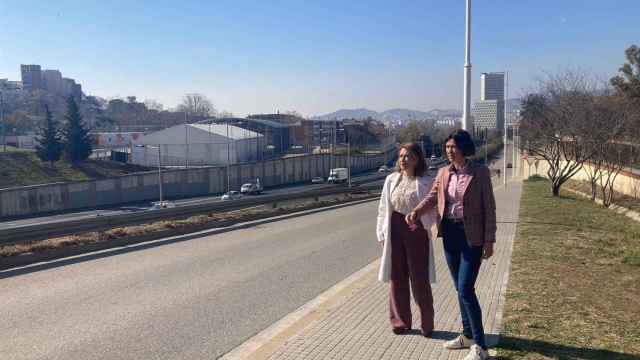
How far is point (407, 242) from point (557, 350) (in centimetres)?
149

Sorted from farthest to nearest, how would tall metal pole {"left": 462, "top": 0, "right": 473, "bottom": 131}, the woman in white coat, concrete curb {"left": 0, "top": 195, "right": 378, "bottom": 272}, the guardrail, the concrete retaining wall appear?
1. the concrete retaining wall
2. tall metal pole {"left": 462, "top": 0, "right": 473, "bottom": 131}
3. the guardrail
4. concrete curb {"left": 0, "top": 195, "right": 378, "bottom": 272}
5. the woman in white coat

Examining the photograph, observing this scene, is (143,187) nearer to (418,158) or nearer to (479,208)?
(418,158)

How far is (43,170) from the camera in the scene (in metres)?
52.8

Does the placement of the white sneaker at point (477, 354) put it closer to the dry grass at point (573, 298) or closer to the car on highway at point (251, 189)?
the dry grass at point (573, 298)

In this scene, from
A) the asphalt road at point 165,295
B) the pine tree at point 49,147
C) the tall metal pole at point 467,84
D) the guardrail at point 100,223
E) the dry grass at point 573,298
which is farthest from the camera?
the pine tree at point 49,147

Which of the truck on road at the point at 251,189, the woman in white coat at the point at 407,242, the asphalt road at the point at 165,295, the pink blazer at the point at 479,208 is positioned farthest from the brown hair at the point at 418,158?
the truck on road at the point at 251,189

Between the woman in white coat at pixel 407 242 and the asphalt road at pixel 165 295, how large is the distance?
149 centimetres

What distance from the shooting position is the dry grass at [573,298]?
183 inches

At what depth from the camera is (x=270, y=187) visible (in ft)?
187

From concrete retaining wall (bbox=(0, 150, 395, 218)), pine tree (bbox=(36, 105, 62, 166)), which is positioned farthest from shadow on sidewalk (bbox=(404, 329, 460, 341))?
pine tree (bbox=(36, 105, 62, 166))

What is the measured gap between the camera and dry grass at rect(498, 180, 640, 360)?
464 centimetres

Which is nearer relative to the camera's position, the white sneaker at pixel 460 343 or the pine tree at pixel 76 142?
the white sneaker at pixel 460 343

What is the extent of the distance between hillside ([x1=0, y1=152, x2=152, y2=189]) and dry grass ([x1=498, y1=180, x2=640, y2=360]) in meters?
47.5

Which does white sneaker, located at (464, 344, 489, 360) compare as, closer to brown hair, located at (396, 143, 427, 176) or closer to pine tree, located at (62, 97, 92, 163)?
brown hair, located at (396, 143, 427, 176)
